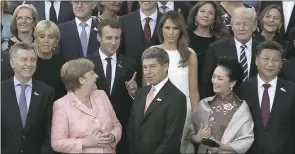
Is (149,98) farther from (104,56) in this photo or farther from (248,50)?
(248,50)

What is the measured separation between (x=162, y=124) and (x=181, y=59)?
3.58 ft

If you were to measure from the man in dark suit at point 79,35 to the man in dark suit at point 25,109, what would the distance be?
3.81 feet

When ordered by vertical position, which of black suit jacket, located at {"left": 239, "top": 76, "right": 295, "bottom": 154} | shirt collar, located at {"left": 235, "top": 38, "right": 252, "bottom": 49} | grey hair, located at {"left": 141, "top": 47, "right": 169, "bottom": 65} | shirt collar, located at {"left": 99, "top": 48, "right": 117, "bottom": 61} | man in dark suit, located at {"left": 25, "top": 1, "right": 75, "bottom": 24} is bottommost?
black suit jacket, located at {"left": 239, "top": 76, "right": 295, "bottom": 154}

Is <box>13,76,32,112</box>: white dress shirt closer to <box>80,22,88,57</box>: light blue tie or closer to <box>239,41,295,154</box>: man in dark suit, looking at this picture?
<box>80,22,88,57</box>: light blue tie

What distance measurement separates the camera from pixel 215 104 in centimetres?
779

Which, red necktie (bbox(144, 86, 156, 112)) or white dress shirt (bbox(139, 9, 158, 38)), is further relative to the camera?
white dress shirt (bbox(139, 9, 158, 38))

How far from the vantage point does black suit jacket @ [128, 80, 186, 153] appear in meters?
7.38

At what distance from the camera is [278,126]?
302 inches

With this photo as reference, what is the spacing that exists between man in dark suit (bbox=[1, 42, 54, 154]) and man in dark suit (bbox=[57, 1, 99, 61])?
1.16 meters

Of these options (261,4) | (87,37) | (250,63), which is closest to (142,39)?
(87,37)

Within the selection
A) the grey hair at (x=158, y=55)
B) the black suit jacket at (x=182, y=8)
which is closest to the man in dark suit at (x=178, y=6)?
the black suit jacket at (x=182, y=8)

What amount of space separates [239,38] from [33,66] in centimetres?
258

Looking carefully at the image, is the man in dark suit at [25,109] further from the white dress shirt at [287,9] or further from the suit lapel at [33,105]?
the white dress shirt at [287,9]

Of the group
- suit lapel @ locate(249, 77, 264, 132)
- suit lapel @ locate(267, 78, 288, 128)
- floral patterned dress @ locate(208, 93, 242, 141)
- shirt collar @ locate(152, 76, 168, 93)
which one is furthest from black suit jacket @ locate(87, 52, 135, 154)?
suit lapel @ locate(267, 78, 288, 128)
